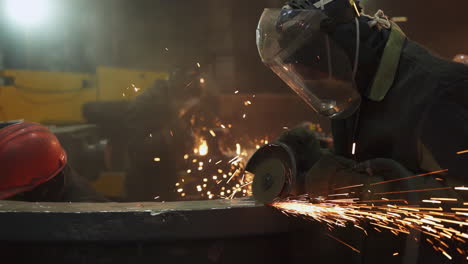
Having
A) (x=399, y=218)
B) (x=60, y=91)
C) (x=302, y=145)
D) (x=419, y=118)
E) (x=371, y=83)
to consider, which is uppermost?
(x=60, y=91)

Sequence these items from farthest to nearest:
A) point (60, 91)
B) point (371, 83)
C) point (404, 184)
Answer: point (60, 91) < point (371, 83) < point (404, 184)

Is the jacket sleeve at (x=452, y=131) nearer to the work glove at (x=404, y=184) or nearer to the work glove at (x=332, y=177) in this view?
the work glove at (x=404, y=184)

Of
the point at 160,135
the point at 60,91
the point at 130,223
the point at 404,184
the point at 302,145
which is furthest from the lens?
the point at 60,91

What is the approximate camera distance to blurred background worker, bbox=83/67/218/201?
4965 mm

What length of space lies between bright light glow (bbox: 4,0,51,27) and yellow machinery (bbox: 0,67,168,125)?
1605mm

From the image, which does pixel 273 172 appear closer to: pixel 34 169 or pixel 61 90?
pixel 34 169

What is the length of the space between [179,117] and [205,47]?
3.96 metres

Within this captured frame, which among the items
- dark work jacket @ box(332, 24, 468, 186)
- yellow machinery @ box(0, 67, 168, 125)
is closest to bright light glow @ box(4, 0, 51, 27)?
yellow machinery @ box(0, 67, 168, 125)

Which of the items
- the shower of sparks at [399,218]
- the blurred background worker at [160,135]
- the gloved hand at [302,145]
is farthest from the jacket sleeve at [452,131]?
the blurred background worker at [160,135]

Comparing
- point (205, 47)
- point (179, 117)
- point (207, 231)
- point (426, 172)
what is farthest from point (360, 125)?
point (205, 47)

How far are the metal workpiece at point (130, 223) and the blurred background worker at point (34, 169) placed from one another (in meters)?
1.07

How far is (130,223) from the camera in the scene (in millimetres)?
2010

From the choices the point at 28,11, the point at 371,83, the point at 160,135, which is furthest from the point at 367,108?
the point at 28,11

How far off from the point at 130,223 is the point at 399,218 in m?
1.21
